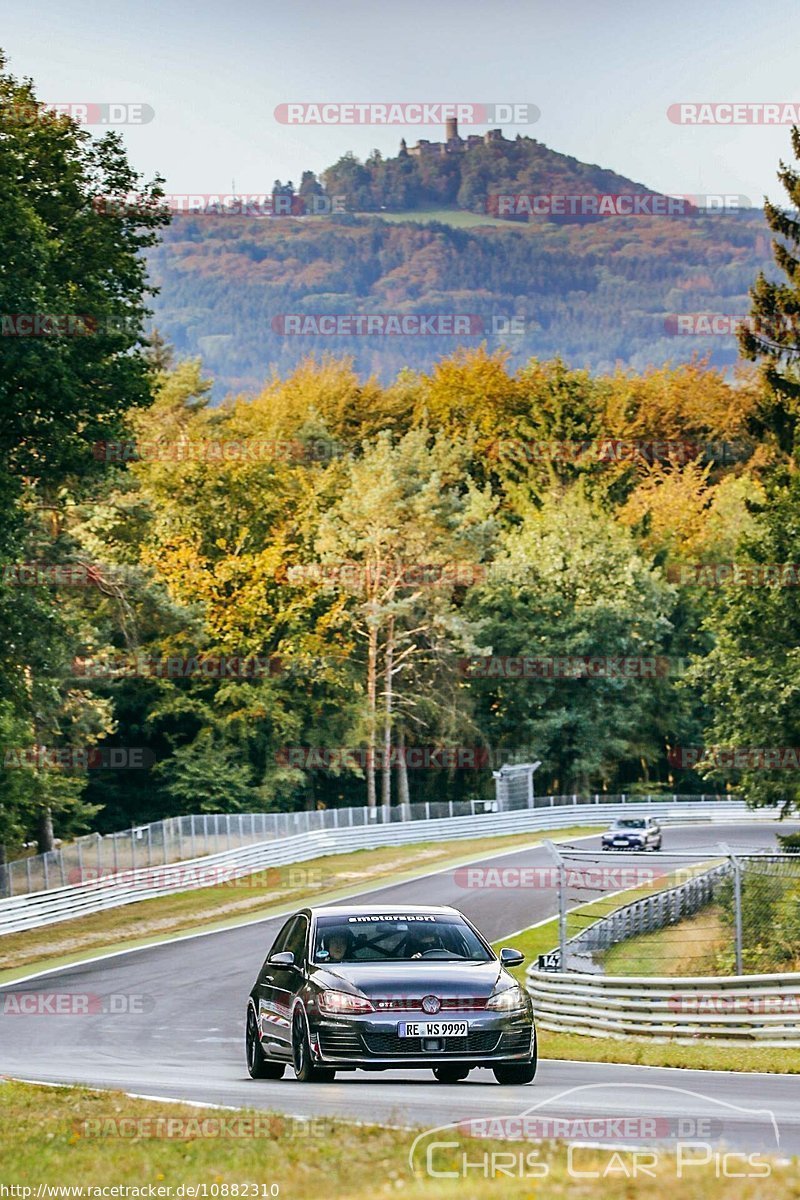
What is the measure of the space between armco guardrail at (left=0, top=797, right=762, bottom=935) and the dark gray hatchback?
28.9m

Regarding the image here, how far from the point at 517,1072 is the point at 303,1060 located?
169 cm

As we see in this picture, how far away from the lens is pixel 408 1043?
1355 centimetres

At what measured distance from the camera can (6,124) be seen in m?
37.5

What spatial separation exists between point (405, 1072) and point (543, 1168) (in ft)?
24.6

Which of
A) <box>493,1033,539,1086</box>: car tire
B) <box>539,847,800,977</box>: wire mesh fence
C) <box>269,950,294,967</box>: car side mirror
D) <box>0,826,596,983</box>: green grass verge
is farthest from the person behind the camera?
<box>0,826,596,983</box>: green grass verge

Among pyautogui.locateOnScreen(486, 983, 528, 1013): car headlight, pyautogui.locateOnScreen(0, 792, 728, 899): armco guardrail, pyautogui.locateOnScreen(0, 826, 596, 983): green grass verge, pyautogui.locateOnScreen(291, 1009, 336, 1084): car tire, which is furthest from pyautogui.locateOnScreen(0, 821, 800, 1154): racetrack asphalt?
pyautogui.locateOnScreen(0, 792, 728, 899): armco guardrail

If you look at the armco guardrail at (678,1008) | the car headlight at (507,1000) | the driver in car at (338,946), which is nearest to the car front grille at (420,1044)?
the car headlight at (507,1000)

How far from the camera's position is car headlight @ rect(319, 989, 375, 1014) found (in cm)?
1366

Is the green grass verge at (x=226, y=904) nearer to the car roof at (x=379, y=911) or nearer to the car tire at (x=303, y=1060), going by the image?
the car roof at (x=379, y=911)

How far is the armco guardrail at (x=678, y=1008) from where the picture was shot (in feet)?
64.2

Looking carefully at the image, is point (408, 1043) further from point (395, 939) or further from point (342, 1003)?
point (395, 939)

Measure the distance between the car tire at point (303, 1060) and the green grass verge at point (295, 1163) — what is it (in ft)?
5.74

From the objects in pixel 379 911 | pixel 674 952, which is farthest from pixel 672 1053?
pixel 674 952

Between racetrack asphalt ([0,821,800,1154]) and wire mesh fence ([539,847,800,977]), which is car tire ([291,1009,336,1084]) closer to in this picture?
racetrack asphalt ([0,821,800,1154])
